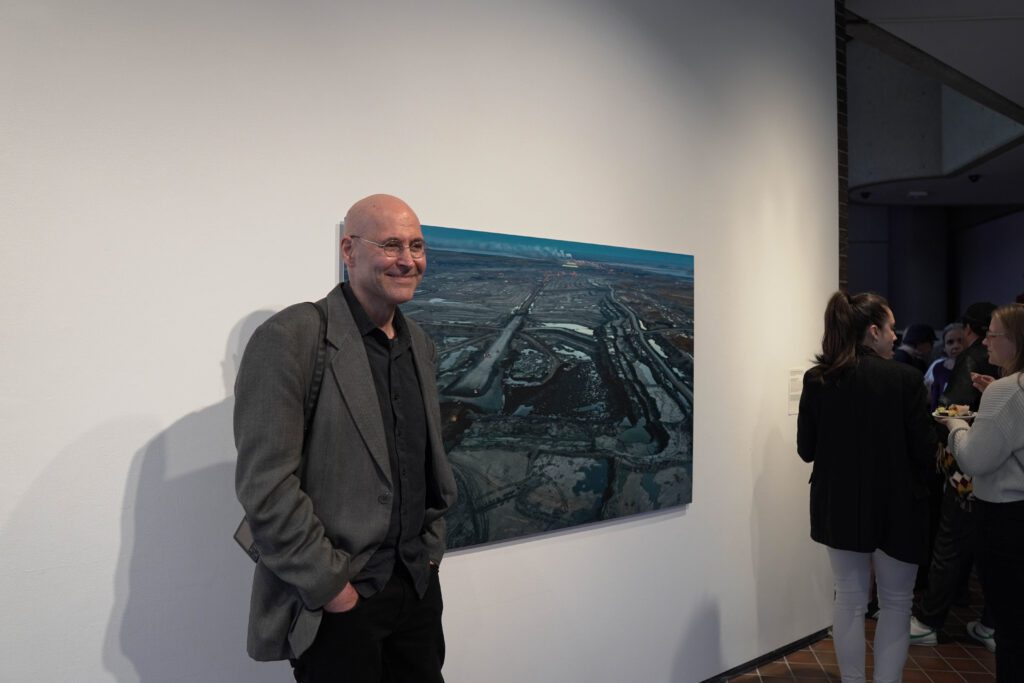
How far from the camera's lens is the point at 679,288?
11.4 ft

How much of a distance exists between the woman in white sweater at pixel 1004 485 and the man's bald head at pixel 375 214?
7.49 ft

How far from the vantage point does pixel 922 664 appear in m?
4.03

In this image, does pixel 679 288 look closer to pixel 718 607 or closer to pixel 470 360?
pixel 470 360

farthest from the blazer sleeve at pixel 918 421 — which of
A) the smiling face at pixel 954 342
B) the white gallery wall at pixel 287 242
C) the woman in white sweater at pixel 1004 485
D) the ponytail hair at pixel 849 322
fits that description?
the smiling face at pixel 954 342

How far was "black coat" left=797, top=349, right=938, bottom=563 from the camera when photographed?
313 cm

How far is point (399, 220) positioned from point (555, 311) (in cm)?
107

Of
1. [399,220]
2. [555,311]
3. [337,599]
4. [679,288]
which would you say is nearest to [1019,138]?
[679,288]

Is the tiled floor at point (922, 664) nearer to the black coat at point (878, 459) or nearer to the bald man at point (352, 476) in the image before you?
the black coat at point (878, 459)

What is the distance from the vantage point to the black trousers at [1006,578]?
2879mm

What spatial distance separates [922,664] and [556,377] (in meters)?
2.67

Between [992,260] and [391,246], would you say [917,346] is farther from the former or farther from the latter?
[992,260]

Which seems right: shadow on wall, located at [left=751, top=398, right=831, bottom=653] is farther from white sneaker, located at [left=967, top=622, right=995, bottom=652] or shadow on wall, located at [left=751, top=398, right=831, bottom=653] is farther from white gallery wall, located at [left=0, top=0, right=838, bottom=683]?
white sneaker, located at [left=967, top=622, right=995, bottom=652]

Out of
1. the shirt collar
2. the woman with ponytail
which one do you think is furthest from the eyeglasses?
the woman with ponytail

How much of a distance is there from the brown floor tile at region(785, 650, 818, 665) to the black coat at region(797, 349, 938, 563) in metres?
1.16
